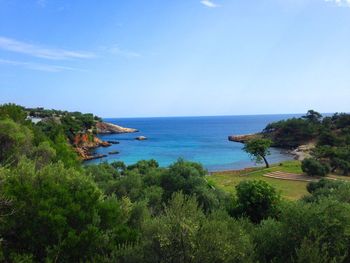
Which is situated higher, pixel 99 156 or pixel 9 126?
pixel 9 126

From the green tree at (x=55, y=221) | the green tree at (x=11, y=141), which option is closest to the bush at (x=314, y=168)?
the green tree at (x=11, y=141)

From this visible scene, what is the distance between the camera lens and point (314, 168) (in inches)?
1822

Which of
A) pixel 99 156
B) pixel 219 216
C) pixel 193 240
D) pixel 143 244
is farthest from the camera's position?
pixel 99 156

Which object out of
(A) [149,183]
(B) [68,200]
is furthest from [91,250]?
(A) [149,183]

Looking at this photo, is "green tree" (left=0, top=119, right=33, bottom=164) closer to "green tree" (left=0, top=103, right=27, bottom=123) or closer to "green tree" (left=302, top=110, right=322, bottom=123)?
"green tree" (left=0, top=103, right=27, bottom=123)

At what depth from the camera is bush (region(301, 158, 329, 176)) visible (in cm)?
4628

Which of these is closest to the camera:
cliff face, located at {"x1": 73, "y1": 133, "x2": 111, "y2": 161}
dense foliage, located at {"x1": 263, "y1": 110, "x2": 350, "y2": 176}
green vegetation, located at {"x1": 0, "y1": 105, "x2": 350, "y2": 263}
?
green vegetation, located at {"x1": 0, "y1": 105, "x2": 350, "y2": 263}

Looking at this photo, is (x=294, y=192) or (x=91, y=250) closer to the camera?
(x=91, y=250)

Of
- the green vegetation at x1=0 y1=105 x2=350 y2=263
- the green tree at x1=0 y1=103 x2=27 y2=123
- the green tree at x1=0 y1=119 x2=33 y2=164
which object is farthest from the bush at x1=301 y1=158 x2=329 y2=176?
the green tree at x1=0 y1=103 x2=27 y2=123

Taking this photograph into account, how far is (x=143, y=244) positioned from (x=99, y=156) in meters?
73.7

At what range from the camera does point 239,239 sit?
37.0ft

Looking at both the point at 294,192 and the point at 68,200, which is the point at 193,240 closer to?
the point at 68,200

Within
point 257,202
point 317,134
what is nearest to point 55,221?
point 257,202

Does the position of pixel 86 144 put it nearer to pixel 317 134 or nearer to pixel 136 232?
pixel 317 134
